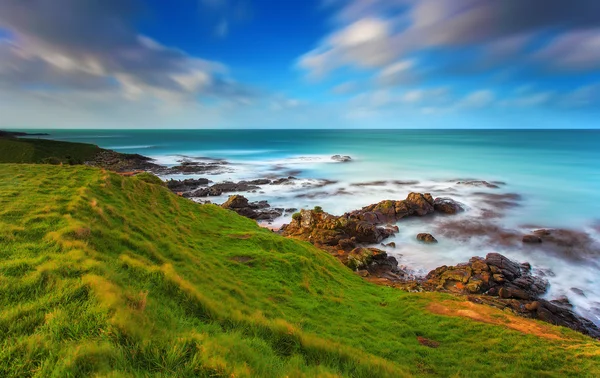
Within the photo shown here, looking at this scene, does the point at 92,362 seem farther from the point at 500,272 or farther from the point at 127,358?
the point at 500,272

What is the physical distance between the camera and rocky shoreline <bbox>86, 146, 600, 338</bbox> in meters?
17.4

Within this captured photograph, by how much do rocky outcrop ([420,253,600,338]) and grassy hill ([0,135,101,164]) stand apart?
59904mm

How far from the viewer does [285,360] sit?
5602 mm

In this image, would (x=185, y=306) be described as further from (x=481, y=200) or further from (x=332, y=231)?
(x=481, y=200)

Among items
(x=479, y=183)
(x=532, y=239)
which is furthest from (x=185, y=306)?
(x=479, y=183)

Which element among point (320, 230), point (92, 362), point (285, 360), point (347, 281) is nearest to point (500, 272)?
point (347, 281)

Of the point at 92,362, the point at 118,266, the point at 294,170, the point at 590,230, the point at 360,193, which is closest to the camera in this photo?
the point at 92,362

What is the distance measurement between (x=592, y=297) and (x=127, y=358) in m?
26.2

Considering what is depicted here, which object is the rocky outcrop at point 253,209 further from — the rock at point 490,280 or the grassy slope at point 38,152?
the grassy slope at point 38,152

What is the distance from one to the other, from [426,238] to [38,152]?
80.1 meters

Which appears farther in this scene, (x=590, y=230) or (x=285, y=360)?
Answer: (x=590, y=230)

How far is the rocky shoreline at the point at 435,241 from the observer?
17.4 meters

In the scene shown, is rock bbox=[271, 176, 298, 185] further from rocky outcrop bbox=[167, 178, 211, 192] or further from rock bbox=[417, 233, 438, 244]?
rock bbox=[417, 233, 438, 244]

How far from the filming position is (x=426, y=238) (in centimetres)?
2720
